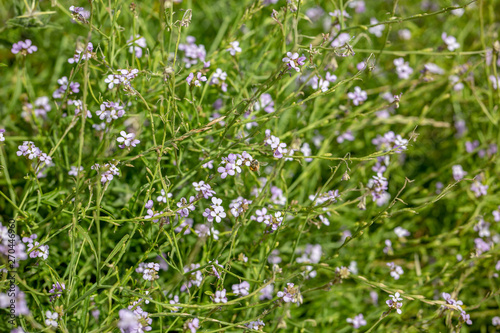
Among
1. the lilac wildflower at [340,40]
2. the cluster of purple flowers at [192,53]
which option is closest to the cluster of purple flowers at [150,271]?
the cluster of purple flowers at [192,53]

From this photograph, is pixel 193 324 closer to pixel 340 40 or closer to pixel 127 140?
pixel 127 140

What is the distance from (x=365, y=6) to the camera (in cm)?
273

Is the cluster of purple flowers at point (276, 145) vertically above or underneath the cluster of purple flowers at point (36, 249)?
above

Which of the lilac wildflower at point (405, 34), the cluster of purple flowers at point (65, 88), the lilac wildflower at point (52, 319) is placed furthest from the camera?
the lilac wildflower at point (405, 34)

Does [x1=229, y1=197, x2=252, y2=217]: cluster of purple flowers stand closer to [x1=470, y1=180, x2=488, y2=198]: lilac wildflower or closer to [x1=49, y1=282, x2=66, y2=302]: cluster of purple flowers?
[x1=49, y1=282, x2=66, y2=302]: cluster of purple flowers

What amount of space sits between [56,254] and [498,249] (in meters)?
1.71

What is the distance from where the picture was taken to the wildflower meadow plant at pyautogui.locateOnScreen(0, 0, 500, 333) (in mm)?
1417

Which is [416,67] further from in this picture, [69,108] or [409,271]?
[69,108]

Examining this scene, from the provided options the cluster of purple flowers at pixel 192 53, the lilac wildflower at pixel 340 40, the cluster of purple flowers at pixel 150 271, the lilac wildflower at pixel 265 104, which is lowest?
the cluster of purple flowers at pixel 150 271

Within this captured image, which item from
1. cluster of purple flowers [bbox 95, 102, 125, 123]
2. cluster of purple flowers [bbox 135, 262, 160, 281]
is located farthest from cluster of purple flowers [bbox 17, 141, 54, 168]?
cluster of purple flowers [bbox 135, 262, 160, 281]

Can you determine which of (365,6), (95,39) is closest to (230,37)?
(95,39)

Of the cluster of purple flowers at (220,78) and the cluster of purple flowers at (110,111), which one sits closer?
the cluster of purple flowers at (110,111)

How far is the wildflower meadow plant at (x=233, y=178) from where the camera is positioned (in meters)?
1.42

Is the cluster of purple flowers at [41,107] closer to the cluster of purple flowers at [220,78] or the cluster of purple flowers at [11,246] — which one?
the cluster of purple flowers at [11,246]
